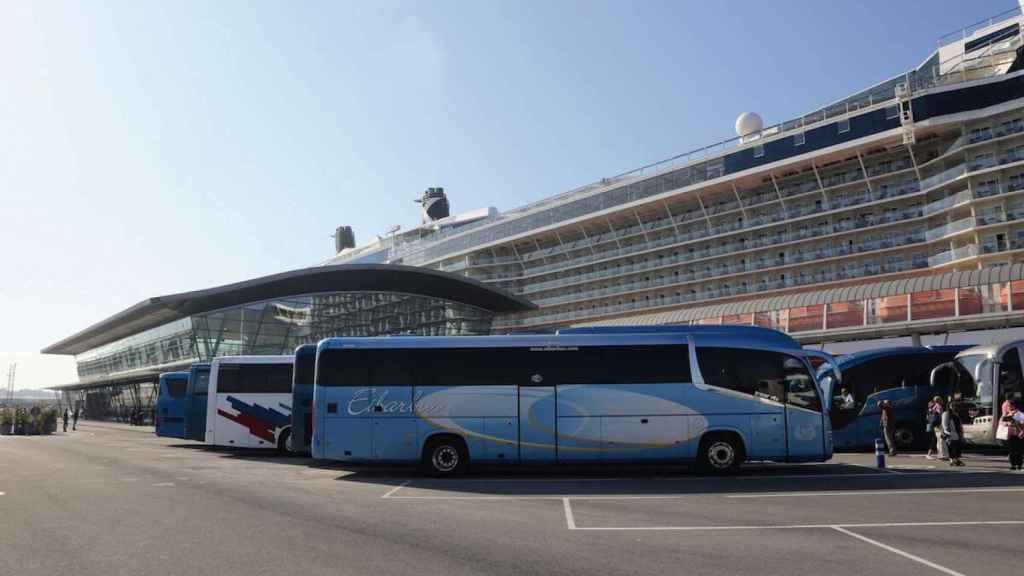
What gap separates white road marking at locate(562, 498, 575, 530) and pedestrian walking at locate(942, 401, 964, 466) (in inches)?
399

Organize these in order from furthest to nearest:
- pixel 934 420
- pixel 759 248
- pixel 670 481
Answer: pixel 759 248
pixel 934 420
pixel 670 481

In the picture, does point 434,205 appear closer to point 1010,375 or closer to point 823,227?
point 823,227

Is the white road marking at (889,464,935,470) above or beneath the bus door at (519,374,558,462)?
beneath

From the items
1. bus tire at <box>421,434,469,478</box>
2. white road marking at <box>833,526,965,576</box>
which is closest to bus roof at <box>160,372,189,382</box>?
bus tire at <box>421,434,469,478</box>

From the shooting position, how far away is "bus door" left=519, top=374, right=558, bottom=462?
1527cm

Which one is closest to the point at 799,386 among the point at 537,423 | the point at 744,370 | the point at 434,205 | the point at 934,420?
the point at 744,370

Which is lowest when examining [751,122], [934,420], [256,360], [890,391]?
Result: [934,420]

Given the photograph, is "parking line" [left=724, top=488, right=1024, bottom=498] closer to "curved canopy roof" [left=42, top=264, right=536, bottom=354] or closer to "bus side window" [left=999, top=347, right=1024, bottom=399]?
"bus side window" [left=999, top=347, right=1024, bottom=399]

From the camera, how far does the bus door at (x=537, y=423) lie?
15266 millimetres

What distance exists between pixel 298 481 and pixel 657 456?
278 inches

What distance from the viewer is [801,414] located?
1505 cm

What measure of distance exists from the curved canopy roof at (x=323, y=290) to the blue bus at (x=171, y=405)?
22.1 m

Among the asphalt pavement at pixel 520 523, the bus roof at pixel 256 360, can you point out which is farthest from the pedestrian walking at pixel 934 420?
the bus roof at pixel 256 360

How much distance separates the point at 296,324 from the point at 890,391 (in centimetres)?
4096
